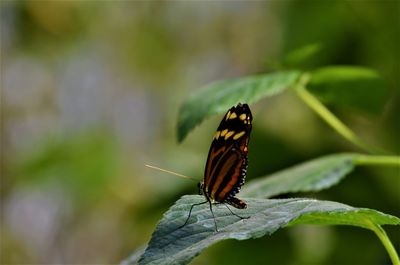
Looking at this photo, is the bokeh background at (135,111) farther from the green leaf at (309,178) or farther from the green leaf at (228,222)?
the green leaf at (228,222)

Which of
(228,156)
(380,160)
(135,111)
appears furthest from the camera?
(135,111)

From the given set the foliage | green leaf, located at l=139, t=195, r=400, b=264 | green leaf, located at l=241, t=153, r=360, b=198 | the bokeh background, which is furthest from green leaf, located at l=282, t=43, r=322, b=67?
green leaf, located at l=139, t=195, r=400, b=264

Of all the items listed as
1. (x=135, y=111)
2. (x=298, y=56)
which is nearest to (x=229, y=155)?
(x=298, y=56)

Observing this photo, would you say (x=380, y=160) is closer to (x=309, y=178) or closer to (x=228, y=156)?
(x=309, y=178)

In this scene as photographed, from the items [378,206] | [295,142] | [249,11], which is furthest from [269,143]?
[249,11]

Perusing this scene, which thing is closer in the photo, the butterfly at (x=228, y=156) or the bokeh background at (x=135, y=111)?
the butterfly at (x=228, y=156)

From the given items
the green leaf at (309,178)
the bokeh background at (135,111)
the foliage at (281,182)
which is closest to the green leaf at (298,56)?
the foliage at (281,182)

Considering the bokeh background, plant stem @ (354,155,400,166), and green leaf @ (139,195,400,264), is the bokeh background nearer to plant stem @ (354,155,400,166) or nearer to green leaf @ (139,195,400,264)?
plant stem @ (354,155,400,166)

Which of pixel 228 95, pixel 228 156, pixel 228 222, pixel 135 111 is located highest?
pixel 135 111
